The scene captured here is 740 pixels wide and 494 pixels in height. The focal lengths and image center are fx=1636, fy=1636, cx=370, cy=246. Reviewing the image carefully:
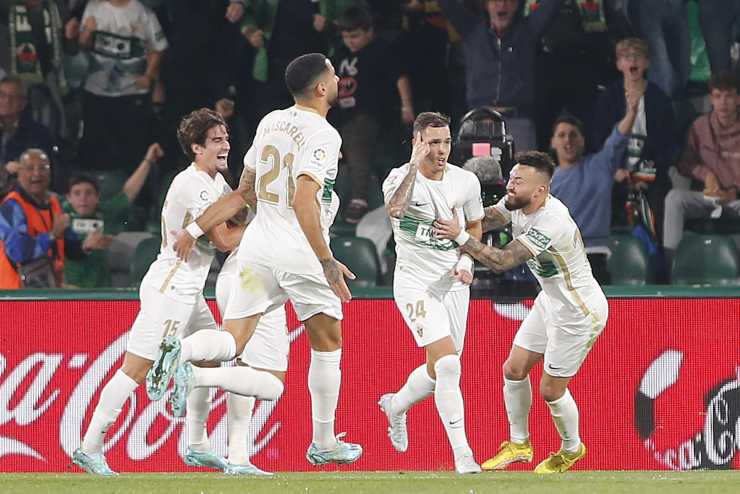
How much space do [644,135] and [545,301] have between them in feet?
10.8

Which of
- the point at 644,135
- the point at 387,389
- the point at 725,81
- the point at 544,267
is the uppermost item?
the point at 725,81

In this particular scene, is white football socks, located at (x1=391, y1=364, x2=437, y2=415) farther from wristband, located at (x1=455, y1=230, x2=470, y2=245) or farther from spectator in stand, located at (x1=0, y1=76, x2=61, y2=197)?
spectator in stand, located at (x1=0, y1=76, x2=61, y2=197)

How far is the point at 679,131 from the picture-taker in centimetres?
1226

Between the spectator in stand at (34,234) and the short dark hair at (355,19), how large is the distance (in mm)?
2454

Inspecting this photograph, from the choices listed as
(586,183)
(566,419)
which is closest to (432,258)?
(566,419)

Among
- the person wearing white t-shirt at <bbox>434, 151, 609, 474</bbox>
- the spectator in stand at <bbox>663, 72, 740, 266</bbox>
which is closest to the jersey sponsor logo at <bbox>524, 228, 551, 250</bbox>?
the person wearing white t-shirt at <bbox>434, 151, 609, 474</bbox>

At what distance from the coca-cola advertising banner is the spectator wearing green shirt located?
5.61ft

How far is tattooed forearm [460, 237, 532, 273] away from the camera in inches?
348

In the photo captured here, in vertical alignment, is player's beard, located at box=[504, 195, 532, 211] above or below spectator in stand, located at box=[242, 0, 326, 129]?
below

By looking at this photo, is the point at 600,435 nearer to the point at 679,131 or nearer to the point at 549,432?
the point at 549,432

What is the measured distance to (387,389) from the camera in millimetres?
10094

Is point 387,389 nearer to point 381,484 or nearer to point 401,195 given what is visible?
point 401,195

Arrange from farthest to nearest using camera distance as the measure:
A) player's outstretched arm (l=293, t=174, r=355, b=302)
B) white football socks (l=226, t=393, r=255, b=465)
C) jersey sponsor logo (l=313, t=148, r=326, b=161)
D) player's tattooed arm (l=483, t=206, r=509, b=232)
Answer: player's tattooed arm (l=483, t=206, r=509, b=232) → white football socks (l=226, t=393, r=255, b=465) → jersey sponsor logo (l=313, t=148, r=326, b=161) → player's outstretched arm (l=293, t=174, r=355, b=302)

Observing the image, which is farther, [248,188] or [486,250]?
[486,250]
